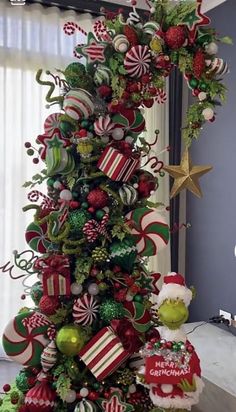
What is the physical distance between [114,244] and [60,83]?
58 cm

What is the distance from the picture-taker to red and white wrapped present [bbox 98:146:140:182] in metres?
1.49

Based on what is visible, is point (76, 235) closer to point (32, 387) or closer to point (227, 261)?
point (32, 387)

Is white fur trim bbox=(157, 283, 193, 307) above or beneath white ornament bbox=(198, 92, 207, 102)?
beneath

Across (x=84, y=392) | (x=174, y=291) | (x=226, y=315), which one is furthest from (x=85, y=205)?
(x=226, y=315)

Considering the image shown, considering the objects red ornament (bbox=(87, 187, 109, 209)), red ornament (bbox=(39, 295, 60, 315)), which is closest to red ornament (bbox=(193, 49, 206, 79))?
red ornament (bbox=(87, 187, 109, 209))

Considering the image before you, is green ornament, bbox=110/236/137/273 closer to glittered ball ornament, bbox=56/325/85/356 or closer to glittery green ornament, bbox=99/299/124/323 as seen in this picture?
glittery green ornament, bbox=99/299/124/323

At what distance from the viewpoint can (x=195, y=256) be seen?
123 inches

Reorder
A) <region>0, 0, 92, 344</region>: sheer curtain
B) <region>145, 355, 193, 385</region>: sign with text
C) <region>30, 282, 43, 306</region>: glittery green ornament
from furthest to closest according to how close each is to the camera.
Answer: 1. <region>0, 0, 92, 344</region>: sheer curtain
2. <region>30, 282, 43, 306</region>: glittery green ornament
3. <region>145, 355, 193, 385</region>: sign with text

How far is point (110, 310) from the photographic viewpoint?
1.50 metres

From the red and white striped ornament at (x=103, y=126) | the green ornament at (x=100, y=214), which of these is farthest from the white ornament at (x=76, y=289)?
the red and white striped ornament at (x=103, y=126)

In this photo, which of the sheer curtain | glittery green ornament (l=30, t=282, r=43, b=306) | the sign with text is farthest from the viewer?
the sheer curtain

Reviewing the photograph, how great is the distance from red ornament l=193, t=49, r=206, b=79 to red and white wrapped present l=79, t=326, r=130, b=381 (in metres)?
0.88

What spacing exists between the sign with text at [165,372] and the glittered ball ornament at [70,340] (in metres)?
0.23

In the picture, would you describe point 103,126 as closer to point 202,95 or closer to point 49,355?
point 202,95
